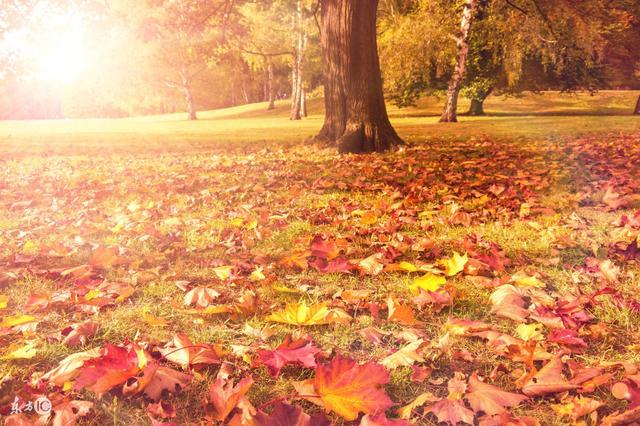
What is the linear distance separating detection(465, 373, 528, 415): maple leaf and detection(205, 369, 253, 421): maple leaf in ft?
2.27

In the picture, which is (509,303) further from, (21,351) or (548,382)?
(21,351)

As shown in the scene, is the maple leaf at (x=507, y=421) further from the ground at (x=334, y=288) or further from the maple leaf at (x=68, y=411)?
the maple leaf at (x=68, y=411)

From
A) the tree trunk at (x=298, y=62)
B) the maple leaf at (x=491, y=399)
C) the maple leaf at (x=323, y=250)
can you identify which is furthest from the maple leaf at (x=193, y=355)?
the tree trunk at (x=298, y=62)


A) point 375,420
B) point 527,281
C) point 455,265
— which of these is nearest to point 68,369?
point 375,420

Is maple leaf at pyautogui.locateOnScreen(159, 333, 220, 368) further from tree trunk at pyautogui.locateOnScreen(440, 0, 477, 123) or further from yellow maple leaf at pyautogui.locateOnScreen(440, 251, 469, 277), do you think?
tree trunk at pyautogui.locateOnScreen(440, 0, 477, 123)

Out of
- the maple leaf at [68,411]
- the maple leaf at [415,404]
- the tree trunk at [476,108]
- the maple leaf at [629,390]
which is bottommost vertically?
the maple leaf at [415,404]

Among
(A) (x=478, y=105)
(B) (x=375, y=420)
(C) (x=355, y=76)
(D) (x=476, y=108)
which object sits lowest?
(B) (x=375, y=420)

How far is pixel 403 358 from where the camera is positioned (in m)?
1.71

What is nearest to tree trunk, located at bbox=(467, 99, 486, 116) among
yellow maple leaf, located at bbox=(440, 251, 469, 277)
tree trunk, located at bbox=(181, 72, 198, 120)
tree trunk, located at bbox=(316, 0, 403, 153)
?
tree trunk, located at bbox=(181, 72, 198, 120)

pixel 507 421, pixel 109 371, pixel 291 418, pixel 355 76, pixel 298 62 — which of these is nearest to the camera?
pixel 291 418

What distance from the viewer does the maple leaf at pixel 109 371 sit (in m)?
1.46

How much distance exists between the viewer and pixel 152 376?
4.93 feet

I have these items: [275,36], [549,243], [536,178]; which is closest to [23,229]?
[549,243]

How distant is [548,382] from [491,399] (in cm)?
22
